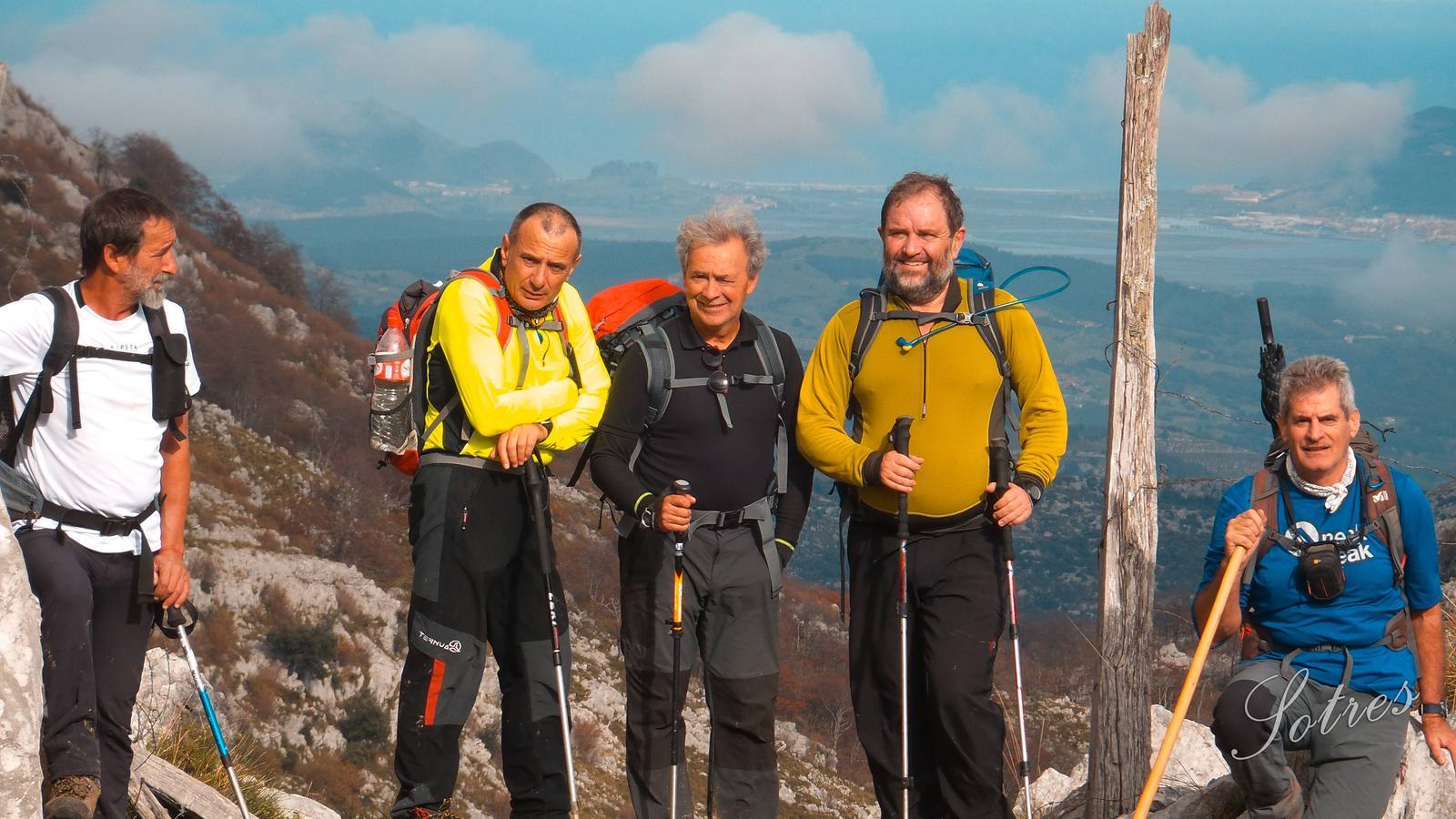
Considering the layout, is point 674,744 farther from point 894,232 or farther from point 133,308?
→ point 133,308

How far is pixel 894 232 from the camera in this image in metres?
5.64

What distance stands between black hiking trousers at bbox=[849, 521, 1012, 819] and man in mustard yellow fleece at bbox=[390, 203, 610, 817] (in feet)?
4.94

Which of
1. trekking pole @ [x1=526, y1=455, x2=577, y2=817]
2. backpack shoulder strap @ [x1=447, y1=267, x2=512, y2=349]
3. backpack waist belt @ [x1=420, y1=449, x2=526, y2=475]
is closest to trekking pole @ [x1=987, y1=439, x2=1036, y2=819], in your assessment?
trekking pole @ [x1=526, y1=455, x2=577, y2=817]

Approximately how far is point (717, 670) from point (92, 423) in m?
2.90

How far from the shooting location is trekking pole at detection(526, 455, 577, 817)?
5516 millimetres

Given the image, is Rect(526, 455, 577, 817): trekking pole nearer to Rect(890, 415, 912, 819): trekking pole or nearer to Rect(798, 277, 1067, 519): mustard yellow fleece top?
Rect(798, 277, 1067, 519): mustard yellow fleece top

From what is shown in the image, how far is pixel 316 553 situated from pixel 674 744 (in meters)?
41.1

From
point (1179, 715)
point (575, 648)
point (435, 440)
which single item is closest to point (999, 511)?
point (1179, 715)

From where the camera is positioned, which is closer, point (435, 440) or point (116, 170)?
point (435, 440)

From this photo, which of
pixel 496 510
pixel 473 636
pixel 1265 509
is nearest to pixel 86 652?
pixel 473 636

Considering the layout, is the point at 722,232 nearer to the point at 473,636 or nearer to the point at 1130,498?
the point at 473,636

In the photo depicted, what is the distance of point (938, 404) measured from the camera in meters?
5.57

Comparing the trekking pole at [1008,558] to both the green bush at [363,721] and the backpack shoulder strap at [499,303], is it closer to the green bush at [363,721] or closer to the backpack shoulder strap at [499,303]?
the backpack shoulder strap at [499,303]

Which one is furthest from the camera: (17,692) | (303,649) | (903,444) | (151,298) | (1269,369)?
(303,649)
